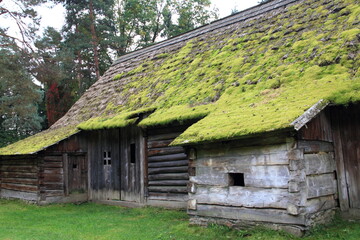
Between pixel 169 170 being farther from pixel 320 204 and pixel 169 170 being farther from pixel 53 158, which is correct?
pixel 53 158

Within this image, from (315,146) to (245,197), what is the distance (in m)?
1.75

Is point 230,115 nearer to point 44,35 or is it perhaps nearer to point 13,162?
point 13,162

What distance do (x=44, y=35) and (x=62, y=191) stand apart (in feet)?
30.0

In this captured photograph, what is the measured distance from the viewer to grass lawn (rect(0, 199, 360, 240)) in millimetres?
6594

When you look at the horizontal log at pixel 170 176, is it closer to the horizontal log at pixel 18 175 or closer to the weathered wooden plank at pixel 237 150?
the weathered wooden plank at pixel 237 150

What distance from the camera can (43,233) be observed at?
860 cm

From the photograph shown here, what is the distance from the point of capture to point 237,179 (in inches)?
302

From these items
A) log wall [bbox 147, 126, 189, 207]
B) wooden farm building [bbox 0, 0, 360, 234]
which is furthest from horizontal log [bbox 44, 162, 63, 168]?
log wall [bbox 147, 126, 189, 207]

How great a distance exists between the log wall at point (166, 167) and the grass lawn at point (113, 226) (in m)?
0.54

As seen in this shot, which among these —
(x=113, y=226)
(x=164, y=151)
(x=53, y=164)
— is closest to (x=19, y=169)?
(x=53, y=164)

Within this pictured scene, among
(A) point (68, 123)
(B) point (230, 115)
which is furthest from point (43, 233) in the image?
(A) point (68, 123)

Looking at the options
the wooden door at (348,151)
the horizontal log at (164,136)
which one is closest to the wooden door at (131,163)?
the horizontal log at (164,136)

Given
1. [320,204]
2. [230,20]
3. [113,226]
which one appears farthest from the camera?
[230,20]

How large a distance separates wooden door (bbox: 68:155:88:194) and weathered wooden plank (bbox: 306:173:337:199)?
10032 millimetres
